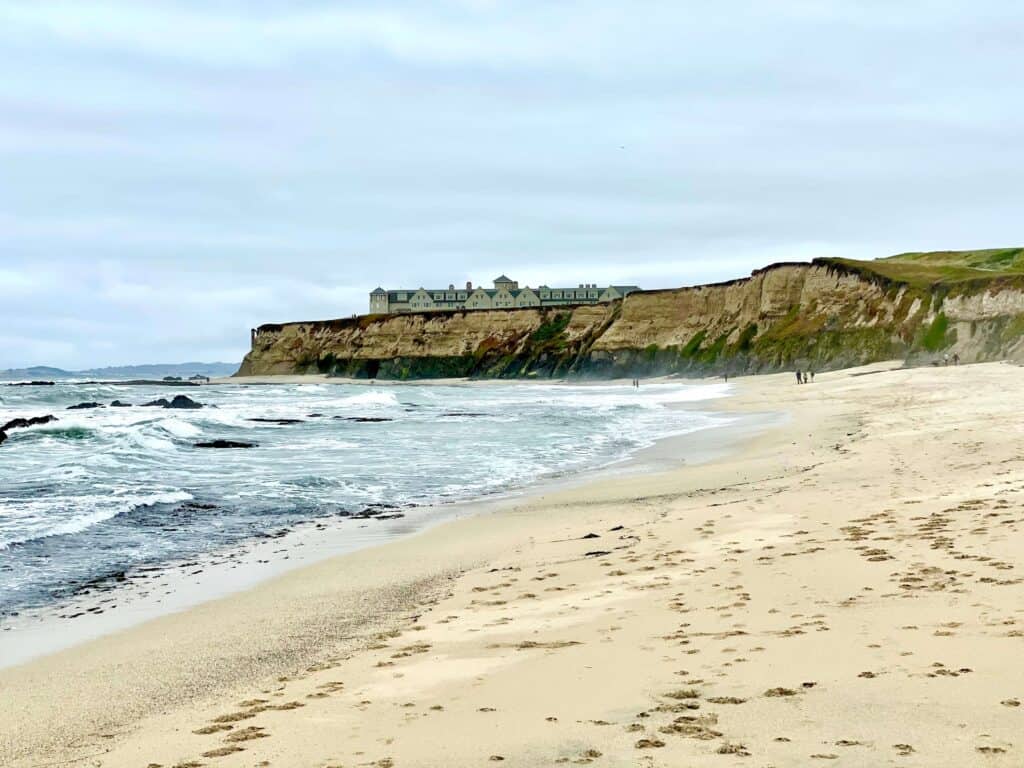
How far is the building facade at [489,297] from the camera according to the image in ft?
539

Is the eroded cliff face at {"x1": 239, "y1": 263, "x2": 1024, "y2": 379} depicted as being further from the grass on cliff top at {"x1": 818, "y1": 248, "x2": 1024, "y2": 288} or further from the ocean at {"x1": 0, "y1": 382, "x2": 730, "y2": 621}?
the ocean at {"x1": 0, "y1": 382, "x2": 730, "y2": 621}

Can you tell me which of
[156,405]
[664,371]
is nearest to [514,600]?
[156,405]

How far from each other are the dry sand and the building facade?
149 m

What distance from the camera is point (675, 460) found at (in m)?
21.6

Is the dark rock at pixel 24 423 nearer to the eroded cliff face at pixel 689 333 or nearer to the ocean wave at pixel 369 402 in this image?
the ocean wave at pixel 369 402

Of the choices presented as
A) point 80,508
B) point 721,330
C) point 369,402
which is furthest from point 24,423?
point 721,330

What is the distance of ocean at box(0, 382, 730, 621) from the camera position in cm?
1231

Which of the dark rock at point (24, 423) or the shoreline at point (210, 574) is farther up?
the dark rock at point (24, 423)

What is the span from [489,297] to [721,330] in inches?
3205

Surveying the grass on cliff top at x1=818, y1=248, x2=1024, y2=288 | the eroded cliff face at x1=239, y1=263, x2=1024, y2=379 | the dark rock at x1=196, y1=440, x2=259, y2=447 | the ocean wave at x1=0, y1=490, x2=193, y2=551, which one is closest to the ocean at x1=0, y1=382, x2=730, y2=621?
the ocean wave at x1=0, y1=490, x2=193, y2=551

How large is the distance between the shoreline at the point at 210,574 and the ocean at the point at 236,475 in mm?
204

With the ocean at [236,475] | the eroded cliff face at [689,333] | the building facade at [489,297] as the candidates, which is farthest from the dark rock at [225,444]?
the building facade at [489,297]

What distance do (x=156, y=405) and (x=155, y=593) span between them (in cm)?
4662

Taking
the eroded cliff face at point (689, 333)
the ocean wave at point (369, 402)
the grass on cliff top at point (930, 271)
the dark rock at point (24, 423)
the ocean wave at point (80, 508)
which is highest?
the grass on cliff top at point (930, 271)
